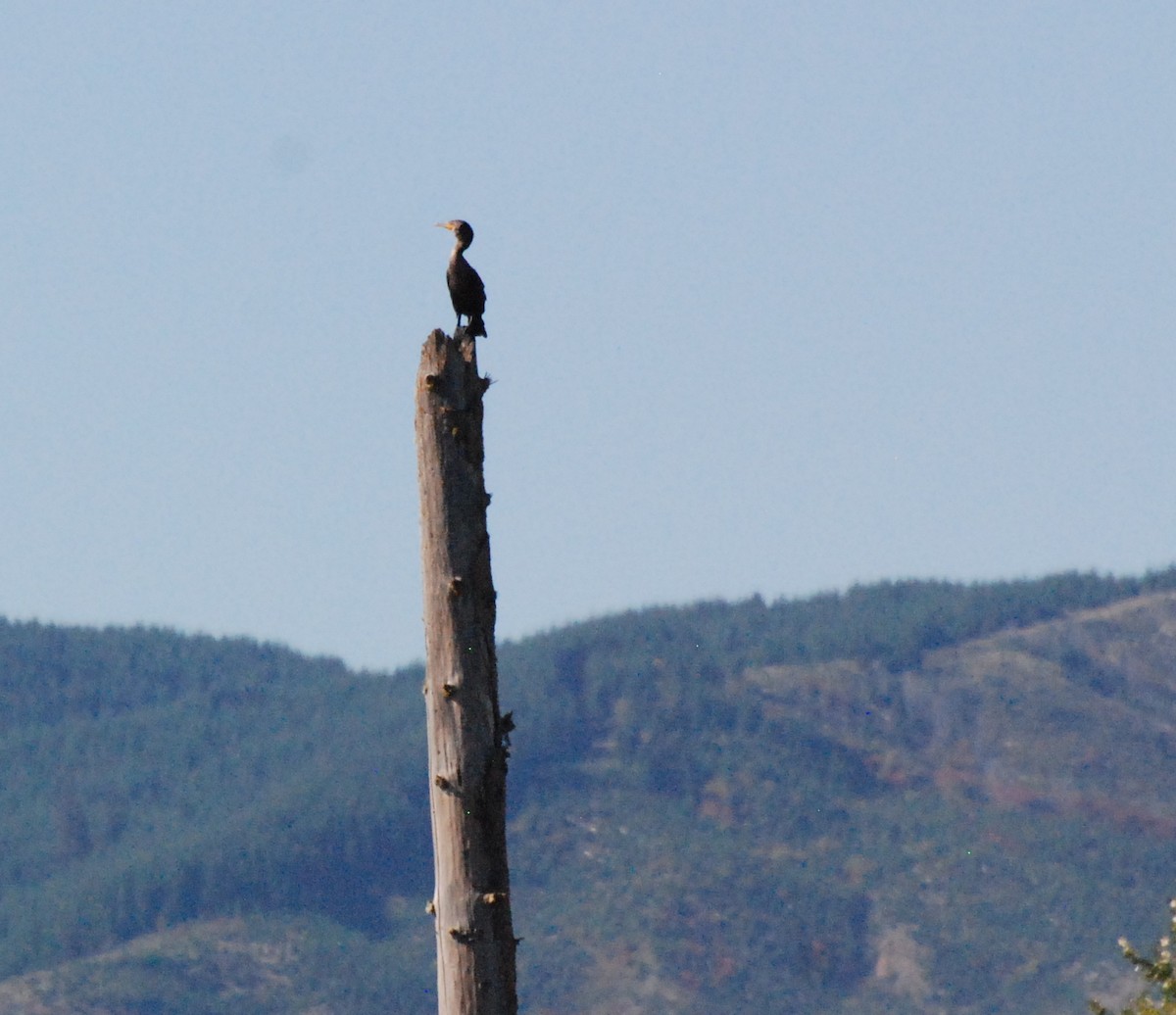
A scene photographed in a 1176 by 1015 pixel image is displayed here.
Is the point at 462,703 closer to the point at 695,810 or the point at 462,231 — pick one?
the point at 462,231

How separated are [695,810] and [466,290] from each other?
434 ft

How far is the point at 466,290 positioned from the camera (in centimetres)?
1167

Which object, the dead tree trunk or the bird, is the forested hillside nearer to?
the bird

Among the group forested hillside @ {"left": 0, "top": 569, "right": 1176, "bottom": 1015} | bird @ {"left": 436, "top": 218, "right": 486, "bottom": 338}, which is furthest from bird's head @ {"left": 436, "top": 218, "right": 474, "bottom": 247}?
forested hillside @ {"left": 0, "top": 569, "right": 1176, "bottom": 1015}

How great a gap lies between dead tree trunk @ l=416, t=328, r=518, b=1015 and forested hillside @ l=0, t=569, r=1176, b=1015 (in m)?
96.2

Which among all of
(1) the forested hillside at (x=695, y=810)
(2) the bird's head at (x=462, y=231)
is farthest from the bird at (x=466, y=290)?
(1) the forested hillside at (x=695, y=810)

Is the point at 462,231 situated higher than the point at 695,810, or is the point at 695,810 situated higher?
the point at 462,231

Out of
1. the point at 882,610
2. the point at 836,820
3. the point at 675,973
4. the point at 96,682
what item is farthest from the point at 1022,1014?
the point at 96,682

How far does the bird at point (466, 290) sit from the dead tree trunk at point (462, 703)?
6.59 feet

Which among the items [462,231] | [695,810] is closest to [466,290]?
[462,231]

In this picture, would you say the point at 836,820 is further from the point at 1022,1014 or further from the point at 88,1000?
the point at 88,1000

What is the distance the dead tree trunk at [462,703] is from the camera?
9133 mm

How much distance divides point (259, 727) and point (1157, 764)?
73503 mm

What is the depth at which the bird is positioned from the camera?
1152 cm
